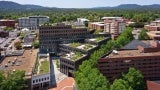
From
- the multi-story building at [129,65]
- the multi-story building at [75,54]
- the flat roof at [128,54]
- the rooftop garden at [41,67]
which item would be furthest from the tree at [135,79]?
the rooftop garden at [41,67]

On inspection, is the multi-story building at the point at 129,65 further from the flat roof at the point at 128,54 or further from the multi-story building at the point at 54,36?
the multi-story building at the point at 54,36

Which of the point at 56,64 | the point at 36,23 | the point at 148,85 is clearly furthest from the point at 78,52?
the point at 36,23

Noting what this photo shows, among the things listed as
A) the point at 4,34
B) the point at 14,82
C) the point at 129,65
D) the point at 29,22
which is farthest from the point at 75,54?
the point at 29,22

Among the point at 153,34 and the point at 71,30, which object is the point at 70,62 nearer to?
the point at 71,30

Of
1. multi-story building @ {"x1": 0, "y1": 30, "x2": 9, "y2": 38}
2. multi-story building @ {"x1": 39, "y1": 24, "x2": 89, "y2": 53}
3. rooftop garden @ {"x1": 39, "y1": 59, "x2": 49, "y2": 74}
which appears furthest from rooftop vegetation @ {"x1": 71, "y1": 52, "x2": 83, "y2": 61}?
multi-story building @ {"x1": 0, "y1": 30, "x2": 9, "y2": 38}

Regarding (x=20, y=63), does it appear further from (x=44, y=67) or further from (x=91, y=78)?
(x=91, y=78)

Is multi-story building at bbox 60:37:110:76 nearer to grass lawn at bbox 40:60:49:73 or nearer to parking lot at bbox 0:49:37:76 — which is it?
grass lawn at bbox 40:60:49:73
